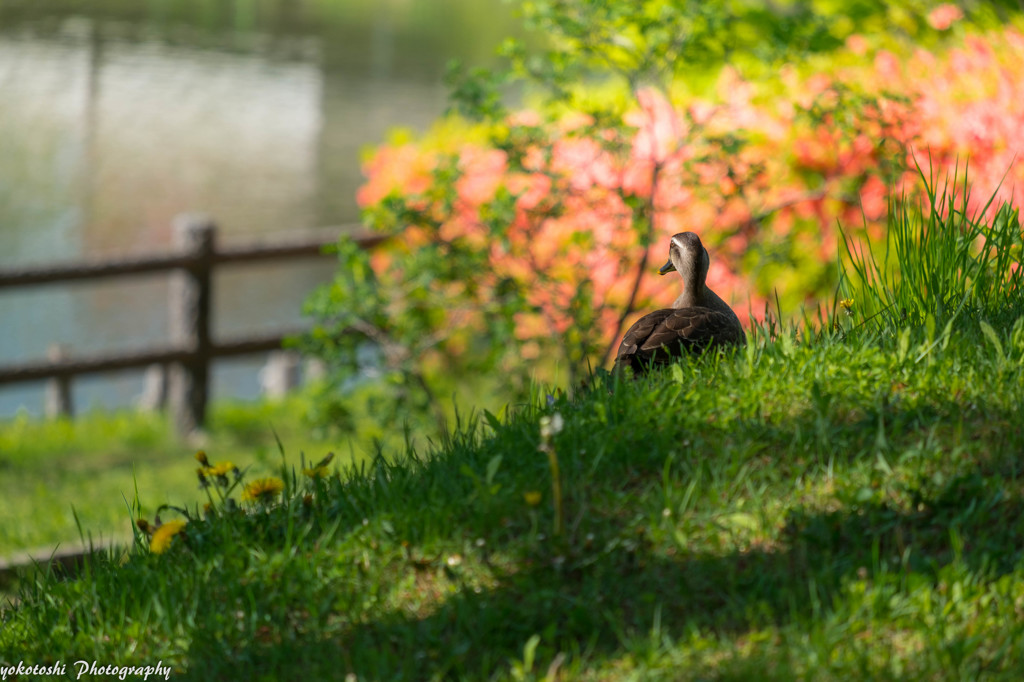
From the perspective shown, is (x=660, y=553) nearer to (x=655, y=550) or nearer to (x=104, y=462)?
(x=655, y=550)

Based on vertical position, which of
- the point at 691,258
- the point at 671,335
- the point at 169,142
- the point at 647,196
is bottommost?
the point at 671,335

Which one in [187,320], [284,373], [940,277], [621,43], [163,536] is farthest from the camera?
[284,373]

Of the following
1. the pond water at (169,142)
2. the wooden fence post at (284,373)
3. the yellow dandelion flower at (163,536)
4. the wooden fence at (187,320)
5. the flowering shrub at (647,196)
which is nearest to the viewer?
the yellow dandelion flower at (163,536)

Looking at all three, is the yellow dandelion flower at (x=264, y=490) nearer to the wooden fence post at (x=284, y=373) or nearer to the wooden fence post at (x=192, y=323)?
the wooden fence post at (x=192, y=323)

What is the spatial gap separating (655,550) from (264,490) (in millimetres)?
1074

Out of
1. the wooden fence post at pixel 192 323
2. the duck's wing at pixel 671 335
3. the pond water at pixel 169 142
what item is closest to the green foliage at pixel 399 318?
the pond water at pixel 169 142

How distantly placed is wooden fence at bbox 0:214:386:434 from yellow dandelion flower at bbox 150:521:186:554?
18.6 feet

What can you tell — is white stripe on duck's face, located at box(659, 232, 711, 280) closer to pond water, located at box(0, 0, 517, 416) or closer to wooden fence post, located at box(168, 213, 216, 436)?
pond water, located at box(0, 0, 517, 416)

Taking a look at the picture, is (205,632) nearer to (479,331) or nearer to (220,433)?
(479,331)

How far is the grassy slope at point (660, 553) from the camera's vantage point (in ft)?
7.20

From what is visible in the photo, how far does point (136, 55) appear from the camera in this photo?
125 feet

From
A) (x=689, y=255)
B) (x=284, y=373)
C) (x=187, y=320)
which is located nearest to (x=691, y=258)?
(x=689, y=255)

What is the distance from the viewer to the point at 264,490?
2.79m

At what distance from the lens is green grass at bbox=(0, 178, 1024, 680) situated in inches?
86.4
